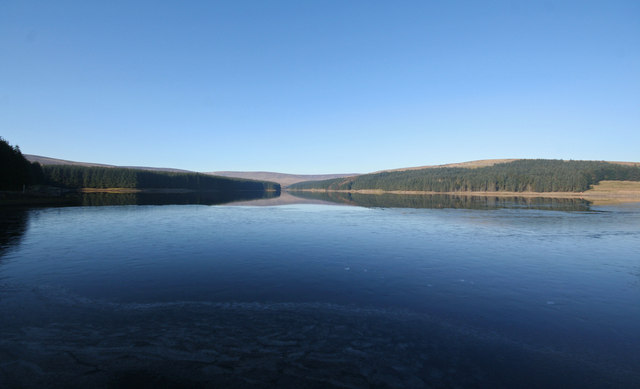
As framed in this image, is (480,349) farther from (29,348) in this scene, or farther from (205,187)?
(205,187)

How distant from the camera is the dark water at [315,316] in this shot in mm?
7508

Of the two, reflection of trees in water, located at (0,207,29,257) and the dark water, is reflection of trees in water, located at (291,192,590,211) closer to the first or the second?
the dark water

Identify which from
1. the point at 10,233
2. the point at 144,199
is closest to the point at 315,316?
the point at 10,233

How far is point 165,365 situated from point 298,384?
3399 millimetres

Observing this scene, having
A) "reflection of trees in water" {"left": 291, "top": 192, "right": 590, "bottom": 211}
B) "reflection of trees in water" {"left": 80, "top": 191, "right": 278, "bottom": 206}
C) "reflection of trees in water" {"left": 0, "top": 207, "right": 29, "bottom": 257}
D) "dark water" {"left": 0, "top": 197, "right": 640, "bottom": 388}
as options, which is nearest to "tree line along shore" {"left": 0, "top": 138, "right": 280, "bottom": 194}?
"reflection of trees in water" {"left": 80, "top": 191, "right": 278, "bottom": 206}

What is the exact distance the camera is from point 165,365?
7637 millimetres

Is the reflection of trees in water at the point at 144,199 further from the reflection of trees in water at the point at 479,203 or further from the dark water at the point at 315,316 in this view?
the dark water at the point at 315,316

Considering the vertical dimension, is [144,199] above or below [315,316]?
above

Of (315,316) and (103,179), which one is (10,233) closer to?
(315,316)

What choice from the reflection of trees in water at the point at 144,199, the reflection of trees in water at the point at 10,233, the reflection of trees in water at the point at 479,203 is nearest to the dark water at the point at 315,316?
the reflection of trees in water at the point at 10,233

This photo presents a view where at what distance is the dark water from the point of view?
7.51m

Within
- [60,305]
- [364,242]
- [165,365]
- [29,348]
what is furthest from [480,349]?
[364,242]

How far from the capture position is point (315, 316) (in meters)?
10.7

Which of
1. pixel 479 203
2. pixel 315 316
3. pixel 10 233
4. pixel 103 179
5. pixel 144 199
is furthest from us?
pixel 103 179
